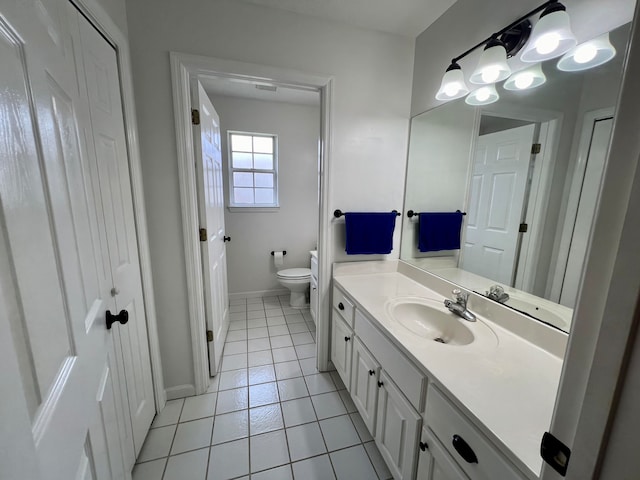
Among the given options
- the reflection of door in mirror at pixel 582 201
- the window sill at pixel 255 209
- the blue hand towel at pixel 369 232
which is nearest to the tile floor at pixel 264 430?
the blue hand towel at pixel 369 232

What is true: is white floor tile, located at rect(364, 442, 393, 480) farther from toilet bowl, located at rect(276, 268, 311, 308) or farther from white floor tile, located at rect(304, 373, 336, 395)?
toilet bowl, located at rect(276, 268, 311, 308)

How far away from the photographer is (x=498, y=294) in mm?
1181

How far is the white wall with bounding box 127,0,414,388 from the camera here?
1.35 m

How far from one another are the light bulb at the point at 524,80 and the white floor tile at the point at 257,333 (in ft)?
8.19

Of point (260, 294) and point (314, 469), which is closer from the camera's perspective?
point (314, 469)

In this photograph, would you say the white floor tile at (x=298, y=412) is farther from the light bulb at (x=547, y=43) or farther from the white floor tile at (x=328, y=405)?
the light bulb at (x=547, y=43)

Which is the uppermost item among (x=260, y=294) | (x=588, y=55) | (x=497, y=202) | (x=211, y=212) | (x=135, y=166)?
(x=588, y=55)

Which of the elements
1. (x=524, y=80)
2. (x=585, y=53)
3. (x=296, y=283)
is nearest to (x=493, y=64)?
(x=524, y=80)

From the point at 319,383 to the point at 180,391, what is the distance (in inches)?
37.1

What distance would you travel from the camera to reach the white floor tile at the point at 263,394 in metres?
1.66

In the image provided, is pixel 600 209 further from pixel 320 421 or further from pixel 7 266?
pixel 320 421

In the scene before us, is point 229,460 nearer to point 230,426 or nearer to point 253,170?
point 230,426

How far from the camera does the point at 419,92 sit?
1.66 m

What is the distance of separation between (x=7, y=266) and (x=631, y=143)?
0.89 meters
